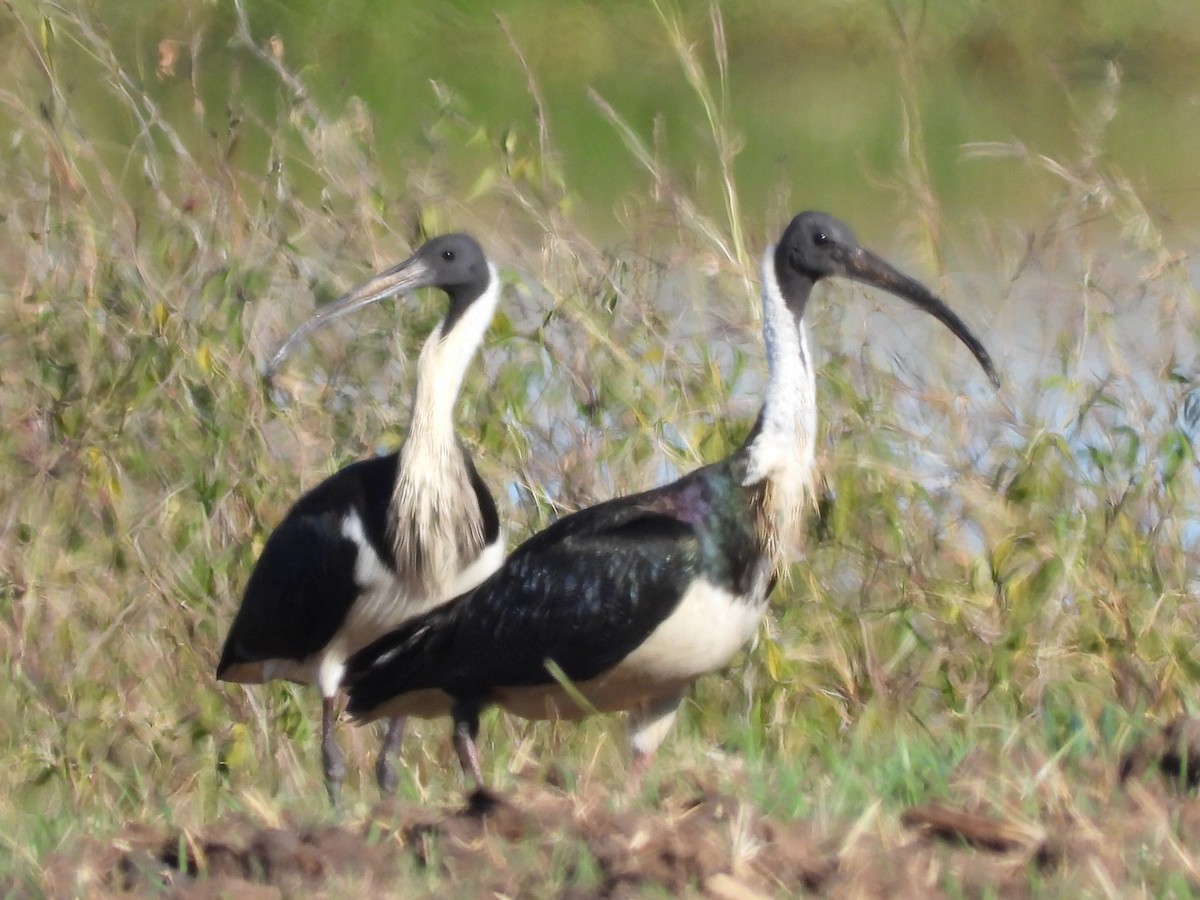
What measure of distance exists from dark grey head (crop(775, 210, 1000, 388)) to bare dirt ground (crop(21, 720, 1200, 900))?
2078mm

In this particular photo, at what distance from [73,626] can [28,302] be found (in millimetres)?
962

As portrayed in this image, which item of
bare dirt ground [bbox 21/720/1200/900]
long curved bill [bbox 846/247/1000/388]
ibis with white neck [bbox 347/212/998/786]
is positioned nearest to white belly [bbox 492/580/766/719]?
ibis with white neck [bbox 347/212/998/786]

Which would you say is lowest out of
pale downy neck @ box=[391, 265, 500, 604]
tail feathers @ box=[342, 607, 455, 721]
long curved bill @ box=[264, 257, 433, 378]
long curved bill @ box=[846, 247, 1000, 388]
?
tail feathers @ box=[342, 607, 455, 721]

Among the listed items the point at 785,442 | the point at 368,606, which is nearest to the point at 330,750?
the point at 368,606

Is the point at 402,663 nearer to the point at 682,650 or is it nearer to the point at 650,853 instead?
the point at 682,650

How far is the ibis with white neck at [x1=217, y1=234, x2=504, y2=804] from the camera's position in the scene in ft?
18.7

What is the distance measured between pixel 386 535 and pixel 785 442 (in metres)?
1.34

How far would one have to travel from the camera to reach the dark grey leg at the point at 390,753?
5.45 meters

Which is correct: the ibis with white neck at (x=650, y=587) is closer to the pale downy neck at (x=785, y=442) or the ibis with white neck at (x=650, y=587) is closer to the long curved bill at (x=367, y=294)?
the pale downy neck at (x=785, y=442)

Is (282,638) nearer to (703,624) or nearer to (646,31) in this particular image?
(703,624)

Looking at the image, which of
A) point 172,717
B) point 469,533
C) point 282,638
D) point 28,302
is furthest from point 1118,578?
point 28,302

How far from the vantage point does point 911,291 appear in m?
5.31

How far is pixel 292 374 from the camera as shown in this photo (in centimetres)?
621

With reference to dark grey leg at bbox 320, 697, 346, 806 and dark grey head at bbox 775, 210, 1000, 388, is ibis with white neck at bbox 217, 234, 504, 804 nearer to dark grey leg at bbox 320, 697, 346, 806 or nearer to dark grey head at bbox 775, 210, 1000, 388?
dark grey leg at bbox 320, 697, 346, 806
